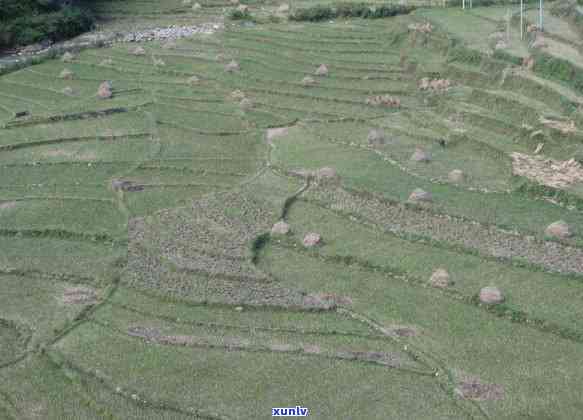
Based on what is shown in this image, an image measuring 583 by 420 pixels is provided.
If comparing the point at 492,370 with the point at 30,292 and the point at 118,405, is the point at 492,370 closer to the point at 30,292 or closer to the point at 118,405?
the point at 118,405

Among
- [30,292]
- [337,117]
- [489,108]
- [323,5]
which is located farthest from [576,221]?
[323,5]

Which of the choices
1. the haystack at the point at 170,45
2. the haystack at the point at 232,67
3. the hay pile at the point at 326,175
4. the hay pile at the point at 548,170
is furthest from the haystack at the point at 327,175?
the haystack at the point at 170,45

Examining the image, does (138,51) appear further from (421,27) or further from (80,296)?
(80,296)

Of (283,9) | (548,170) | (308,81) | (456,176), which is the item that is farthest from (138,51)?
(548,170)

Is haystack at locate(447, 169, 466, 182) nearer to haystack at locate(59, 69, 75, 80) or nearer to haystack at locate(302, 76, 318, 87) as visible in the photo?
haystack at locate(302, 76, 318, 87)

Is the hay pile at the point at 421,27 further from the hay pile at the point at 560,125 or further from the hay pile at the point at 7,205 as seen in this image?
the hay pile at the point at 7,205

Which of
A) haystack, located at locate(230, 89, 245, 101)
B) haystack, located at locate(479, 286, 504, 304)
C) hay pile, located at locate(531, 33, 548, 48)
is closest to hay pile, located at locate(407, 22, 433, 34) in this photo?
hay pile, located at locate(531, 33, 548, 48)
